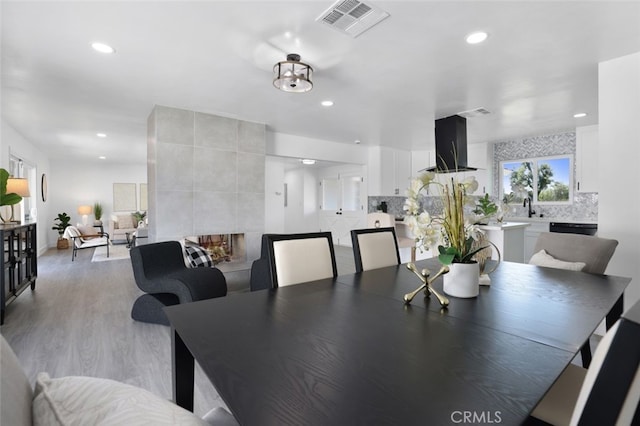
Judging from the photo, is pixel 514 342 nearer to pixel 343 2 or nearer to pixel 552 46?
pixel 343 2

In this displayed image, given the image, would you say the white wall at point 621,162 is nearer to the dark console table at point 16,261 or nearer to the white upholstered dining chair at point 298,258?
the white upholstered dining chair at point 298,258

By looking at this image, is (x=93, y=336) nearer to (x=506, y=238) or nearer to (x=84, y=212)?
(x=506, y=238)

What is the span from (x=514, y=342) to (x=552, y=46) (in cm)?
260

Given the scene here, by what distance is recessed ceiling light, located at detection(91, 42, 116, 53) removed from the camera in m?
2.48

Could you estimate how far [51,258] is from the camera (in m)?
6.86

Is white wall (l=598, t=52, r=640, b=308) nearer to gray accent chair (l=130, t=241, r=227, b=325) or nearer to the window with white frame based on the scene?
the window with white frame

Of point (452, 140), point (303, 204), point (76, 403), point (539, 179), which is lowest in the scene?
point (76, 403)

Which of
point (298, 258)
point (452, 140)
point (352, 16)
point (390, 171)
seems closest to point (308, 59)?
point (352, 16)

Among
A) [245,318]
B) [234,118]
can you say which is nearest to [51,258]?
[234,118]

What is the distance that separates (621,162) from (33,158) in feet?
31.5

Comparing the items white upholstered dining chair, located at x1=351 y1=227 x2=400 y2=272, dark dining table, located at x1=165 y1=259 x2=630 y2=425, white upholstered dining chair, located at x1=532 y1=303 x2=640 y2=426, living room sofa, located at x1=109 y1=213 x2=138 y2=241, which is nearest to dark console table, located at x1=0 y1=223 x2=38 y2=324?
dark dining table, located at x1=165 y1=259 x2=630 y2=425

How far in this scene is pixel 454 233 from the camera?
1.50 m

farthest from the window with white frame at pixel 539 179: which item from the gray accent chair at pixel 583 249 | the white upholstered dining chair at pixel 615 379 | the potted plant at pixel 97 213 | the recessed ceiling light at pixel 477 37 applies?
the potted plant at pixel 97 213

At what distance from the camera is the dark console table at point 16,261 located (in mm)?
3066
